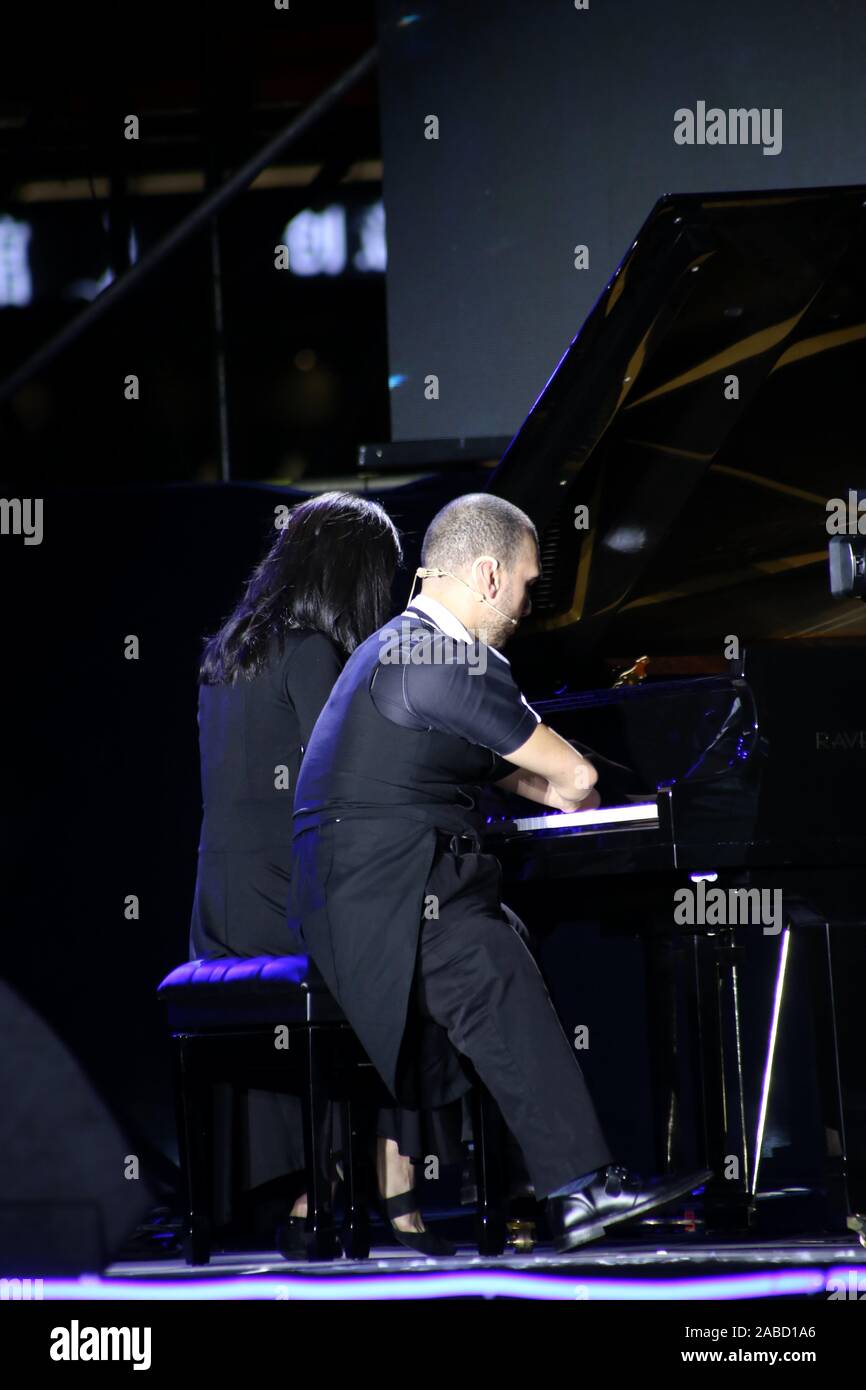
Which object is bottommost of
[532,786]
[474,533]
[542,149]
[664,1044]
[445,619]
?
[664,1044]

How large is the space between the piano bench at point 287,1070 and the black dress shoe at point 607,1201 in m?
0.28

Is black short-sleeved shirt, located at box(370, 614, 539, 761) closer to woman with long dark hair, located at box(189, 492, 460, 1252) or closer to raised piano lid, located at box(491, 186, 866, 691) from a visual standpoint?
woman with long dark hair, located at box(189, 492, 460, 1252)

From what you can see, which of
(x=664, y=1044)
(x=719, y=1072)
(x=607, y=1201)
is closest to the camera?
(x=607, y=1201)

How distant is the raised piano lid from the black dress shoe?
1399 mm

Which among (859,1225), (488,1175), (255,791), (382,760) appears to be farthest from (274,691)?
(859,1225)

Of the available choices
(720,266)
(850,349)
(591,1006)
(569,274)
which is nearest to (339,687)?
(720,266)

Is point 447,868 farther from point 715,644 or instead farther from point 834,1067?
point 715,644

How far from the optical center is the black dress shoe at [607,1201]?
254 centimetres

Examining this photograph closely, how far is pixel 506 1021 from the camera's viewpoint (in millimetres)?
2625

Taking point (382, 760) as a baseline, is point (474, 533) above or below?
above

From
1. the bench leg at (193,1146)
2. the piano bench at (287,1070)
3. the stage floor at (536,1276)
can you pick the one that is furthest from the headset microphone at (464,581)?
the stage floor at (536,1276)

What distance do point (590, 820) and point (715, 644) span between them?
77cm

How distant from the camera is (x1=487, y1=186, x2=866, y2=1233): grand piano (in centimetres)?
307

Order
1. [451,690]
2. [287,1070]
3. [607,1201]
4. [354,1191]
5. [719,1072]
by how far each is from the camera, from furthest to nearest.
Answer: [719,1072], [287,1070], [354,1191], [451,690], [607,1201]
